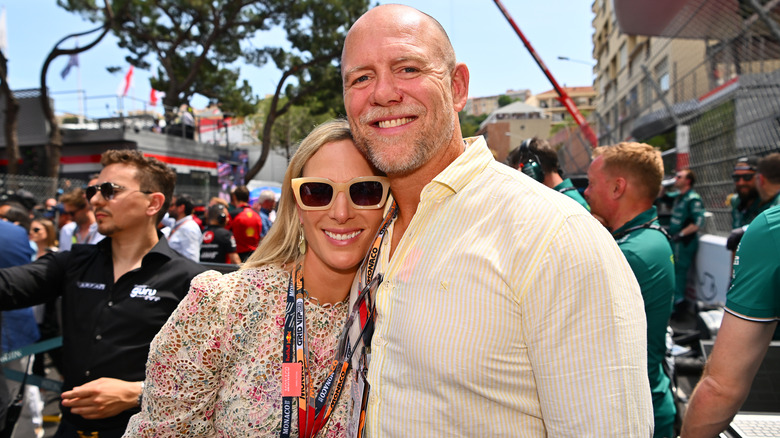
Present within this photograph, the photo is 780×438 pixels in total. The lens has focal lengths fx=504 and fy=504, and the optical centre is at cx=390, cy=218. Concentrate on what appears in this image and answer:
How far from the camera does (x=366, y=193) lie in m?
1.85

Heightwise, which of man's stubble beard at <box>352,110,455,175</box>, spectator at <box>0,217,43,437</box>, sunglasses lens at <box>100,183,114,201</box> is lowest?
spectator at <box>0,217,43,437</box>

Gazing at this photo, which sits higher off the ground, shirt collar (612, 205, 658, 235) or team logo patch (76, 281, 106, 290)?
shirt collar (612, 205, 658, 235)

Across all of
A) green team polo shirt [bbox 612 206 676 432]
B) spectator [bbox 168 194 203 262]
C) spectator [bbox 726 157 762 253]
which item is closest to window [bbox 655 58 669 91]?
spectator [bbox 726 157 762 253]

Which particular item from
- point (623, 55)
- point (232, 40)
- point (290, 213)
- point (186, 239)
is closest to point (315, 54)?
point (232, 40)

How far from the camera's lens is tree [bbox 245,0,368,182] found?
18609 mm

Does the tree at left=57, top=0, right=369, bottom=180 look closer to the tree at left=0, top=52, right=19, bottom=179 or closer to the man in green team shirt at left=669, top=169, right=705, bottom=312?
the tree at left=0, top=52, right=19, bottom=179

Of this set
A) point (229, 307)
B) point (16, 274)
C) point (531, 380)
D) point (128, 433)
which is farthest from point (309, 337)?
point (16, 274)

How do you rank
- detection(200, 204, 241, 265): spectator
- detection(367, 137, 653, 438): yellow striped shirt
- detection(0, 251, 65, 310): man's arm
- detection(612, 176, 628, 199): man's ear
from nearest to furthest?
1. detection(367, 137, 653, 438): yellow striped shirt
2. detection(0, 251, 65, 310): man's arm
3. detection(612, 176, 628, 199): man's ear
4. detection(200, 204, 241, 265): spectator

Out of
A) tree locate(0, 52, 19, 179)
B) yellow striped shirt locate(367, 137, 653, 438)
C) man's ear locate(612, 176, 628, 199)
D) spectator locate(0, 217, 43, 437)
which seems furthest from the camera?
tree locate(0, 52, 19, 179)

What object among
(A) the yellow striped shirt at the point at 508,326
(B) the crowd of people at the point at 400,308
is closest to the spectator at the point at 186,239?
(B) the crowd of people at the point at 400,308

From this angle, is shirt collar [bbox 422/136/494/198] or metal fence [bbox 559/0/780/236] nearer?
shirt collar [bbox 422/136/494/198]

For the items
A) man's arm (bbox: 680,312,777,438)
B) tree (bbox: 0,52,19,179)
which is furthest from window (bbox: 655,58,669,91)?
tree (bbox: 0,52,19,179)

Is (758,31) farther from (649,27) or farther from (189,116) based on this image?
(189,116)

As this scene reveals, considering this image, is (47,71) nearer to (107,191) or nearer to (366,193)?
(107,191)
